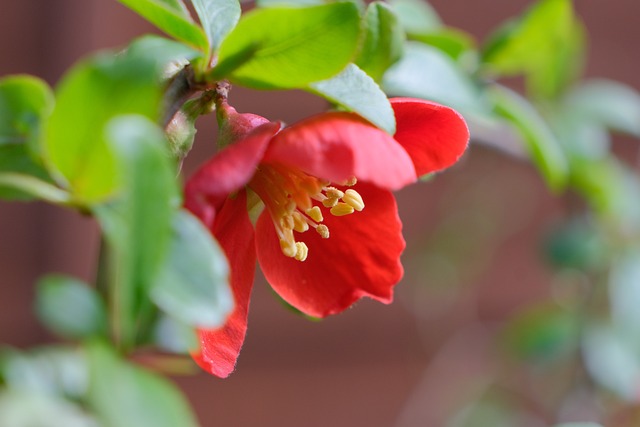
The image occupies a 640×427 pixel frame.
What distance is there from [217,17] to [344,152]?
9 centimetres

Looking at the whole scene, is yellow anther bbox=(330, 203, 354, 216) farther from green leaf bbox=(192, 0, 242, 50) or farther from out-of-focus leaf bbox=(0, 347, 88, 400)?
out-of-focus leaf bbox=(0, 347, 88, 400)

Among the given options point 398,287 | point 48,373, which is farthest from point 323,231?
point 398,287

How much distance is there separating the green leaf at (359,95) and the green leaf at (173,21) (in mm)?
52

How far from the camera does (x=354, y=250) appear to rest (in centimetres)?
39

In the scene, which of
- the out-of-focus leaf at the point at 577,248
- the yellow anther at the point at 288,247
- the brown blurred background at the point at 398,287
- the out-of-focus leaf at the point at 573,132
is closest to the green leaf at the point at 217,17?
the yellow anther at the point at 288,247

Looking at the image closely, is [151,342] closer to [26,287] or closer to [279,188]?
[279,188]

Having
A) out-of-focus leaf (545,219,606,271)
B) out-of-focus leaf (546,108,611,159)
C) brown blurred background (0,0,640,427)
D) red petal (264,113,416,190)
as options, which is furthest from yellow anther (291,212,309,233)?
brown blurred background (0,0,640,427)

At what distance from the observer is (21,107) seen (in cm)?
39

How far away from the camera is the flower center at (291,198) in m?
0.39

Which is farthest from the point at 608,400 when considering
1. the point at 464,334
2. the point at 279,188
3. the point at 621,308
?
the point at 279,188

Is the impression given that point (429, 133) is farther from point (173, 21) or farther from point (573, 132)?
point (573, 132)

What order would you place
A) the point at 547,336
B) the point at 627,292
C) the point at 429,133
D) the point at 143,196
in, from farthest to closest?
the point at 547,336 < the point at 627,292 < the point at 429,133 < the point at 143,196

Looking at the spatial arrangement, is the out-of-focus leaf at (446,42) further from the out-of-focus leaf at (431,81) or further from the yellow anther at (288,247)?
the yellow anther at (288,247)

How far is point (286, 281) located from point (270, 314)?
1209 millimetres
